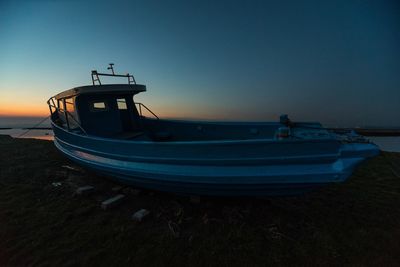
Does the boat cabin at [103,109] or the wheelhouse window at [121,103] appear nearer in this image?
the boat cabin at [103,109]

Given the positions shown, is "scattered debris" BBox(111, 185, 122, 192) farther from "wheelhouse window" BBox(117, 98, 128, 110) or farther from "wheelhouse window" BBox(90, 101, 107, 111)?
"wheelhouse window" BBox(117, 98, 128, 110)

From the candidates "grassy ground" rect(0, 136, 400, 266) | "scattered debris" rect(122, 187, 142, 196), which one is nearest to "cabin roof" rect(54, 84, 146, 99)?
"grassy ground" rect(0, 136, 400, 266)

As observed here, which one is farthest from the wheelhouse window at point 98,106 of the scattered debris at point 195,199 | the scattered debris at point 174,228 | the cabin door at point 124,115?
the scattered debris at point 174,228

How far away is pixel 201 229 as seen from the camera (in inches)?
158

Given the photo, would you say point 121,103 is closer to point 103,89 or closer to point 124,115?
point 124,115

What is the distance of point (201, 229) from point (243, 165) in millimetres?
1548

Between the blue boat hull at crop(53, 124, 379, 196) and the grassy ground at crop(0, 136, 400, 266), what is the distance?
0.70 metres

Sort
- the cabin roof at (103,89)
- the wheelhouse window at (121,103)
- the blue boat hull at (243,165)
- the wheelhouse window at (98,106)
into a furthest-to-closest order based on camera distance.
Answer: the wheelhouse window at (121,103), the wheelhouse window at (98,106), the cabin roof at (103,89), the blue boat hull at (243,165)

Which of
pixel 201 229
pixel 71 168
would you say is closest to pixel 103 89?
pixel 71 168

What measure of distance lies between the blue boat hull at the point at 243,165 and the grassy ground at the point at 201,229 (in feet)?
2.29

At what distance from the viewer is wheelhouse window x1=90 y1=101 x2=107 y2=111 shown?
7.34m

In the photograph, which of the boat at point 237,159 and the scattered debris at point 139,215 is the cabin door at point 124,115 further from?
the scattered debris at point 139,215

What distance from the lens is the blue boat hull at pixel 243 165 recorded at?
11.6 ft

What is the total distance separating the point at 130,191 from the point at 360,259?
Answer: 204 inches
